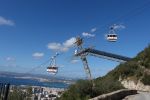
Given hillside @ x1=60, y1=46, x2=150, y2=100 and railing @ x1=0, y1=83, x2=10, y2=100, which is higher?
hillside @ x1=60, y1=46, x2=150, y2=100

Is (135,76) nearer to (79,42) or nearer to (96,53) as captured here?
(96,53)

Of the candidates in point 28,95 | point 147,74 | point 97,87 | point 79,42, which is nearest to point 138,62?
point 147,74

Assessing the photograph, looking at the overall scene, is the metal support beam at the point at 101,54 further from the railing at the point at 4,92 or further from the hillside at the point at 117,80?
the railing at the point at 4,92

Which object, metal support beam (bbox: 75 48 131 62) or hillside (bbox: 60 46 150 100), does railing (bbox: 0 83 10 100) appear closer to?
hillside (bbox: 60 46 150 100)

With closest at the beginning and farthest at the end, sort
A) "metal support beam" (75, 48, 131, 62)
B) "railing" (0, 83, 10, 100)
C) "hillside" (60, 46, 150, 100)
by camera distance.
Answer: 1. "railing" (0, 83, 10, 100)
2. "hillside" (60, 46, 150, 100)
3. "metal support beam" (75, 48, 131, 62)

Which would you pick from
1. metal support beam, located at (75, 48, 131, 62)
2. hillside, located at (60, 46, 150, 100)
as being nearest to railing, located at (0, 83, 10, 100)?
hillside, located at (60, 46, 150, 100)

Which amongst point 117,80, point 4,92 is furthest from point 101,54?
point 4,92

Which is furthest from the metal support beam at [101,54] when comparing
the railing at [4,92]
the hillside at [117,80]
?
the railing at [4,92]

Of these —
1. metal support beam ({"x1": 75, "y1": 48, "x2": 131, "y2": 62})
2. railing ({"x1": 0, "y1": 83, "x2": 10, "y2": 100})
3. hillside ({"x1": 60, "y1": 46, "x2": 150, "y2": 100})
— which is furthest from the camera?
metal support beam ({"x1": 75, "y1": 48, "x2": 131, "y2": 62})

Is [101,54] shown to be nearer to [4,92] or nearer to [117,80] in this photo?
[117,80]
